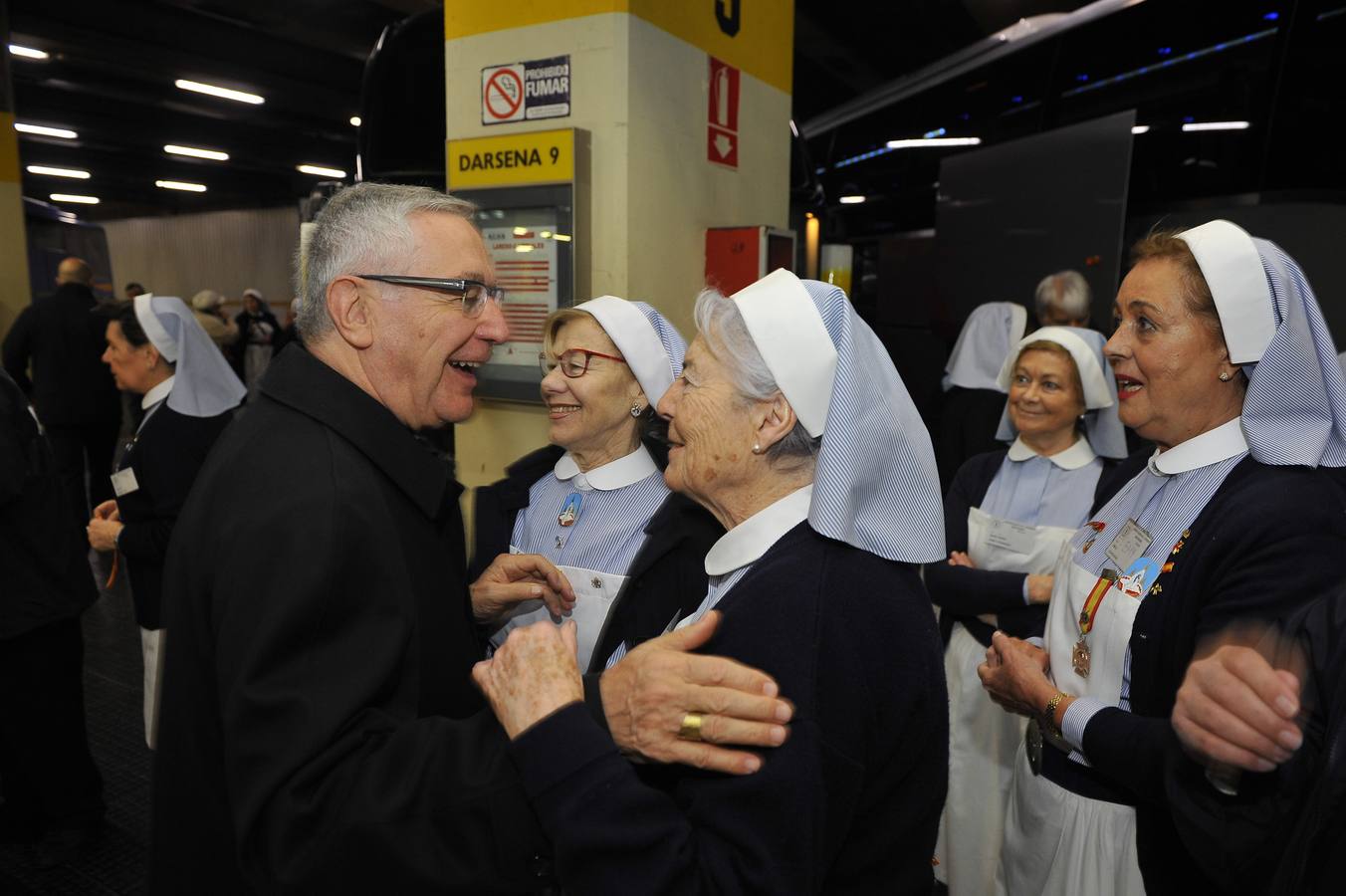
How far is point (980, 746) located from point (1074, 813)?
0.91 metres

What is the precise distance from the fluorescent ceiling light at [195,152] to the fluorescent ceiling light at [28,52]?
6.91 m

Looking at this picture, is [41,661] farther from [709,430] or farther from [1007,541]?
[1007,541]

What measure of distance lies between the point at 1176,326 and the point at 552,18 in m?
2.69

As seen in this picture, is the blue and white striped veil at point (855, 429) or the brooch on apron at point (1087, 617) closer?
the blue and white striped veil at point (855, 429)

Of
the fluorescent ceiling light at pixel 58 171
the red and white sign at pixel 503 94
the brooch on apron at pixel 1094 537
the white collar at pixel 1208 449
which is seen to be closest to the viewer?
the white collar at pixel 1208 449

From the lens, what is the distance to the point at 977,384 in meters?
4.32

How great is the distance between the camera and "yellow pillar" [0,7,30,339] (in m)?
7.98

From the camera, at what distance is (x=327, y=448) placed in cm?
133

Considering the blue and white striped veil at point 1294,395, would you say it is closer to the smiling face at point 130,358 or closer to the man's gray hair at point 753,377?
the man's gray hair at point 753,377

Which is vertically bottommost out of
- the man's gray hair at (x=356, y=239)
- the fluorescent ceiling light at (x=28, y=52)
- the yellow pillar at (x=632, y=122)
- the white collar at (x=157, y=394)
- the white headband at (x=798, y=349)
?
the white collar at (x=157, y=394)

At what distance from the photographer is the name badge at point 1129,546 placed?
1.85m

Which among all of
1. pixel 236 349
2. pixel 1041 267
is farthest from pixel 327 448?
pixel 236 349

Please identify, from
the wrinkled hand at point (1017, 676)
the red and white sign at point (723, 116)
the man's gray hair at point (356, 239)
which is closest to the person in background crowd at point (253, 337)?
the red and white sign at point (723, 116)

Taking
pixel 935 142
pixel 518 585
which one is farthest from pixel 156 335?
pixel 935 142
